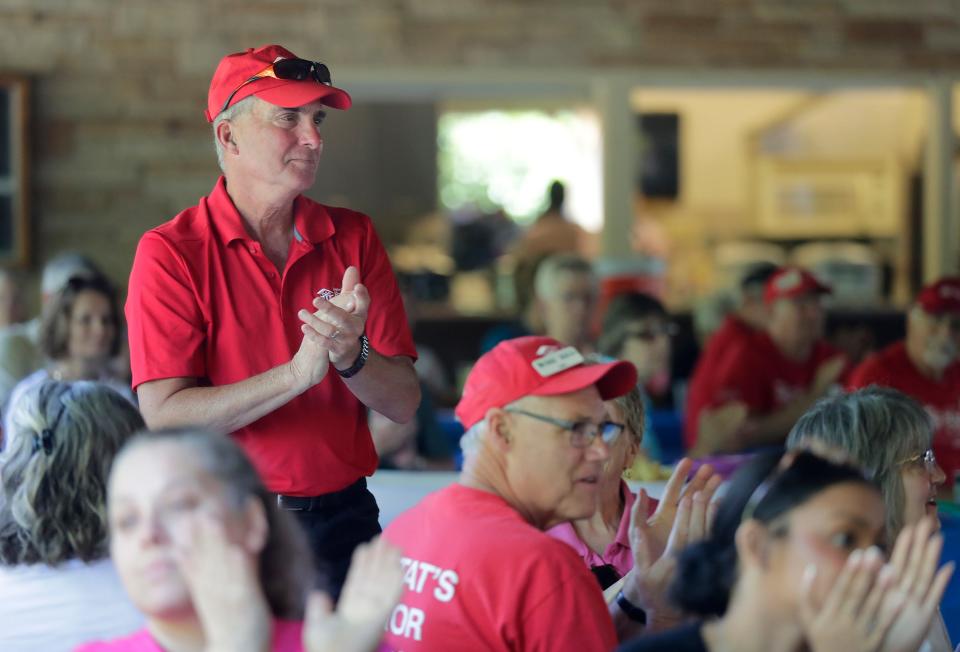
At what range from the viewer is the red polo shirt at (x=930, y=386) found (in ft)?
15.5

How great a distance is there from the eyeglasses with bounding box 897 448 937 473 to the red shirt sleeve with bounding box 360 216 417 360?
973mm

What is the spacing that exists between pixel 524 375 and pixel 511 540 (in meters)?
0.32

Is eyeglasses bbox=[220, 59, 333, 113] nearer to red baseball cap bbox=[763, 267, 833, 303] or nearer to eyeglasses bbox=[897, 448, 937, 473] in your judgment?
eyeglasses bbox=[897, 448, 937, 473]

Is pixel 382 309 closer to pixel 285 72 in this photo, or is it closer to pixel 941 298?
pixel 285 72

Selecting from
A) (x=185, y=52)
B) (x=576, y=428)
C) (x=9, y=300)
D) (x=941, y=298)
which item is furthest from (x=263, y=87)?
(x=185, y=52)

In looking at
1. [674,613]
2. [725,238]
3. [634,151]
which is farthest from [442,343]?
[674,613]

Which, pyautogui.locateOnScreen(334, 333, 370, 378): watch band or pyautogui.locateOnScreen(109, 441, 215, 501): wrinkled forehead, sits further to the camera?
pyautogui.locateOnScreen(334, 333, 370, 378): watch band

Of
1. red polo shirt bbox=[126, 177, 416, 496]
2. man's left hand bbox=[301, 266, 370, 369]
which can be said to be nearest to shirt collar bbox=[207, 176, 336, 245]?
red polo shirt bbox=[126, 177, 416, 496]

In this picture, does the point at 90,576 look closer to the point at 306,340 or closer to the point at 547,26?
the point at 306,340

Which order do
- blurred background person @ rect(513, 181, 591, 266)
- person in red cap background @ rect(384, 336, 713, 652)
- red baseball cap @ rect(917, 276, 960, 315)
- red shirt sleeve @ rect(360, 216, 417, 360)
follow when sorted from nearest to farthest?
person in red cap background @ rect(384, 336, 713, 652) → red shirt sleeve @ rect(360, 216, 417, 360) → red baseball cap @ rect(917, 276, 960, 315) → blurred background person @ rect(513, 181, 591, 266)

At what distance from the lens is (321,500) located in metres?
2.57

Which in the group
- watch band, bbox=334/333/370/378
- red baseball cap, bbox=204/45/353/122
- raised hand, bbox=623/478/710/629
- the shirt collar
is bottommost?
raised hand, bbox=623/478/710/629

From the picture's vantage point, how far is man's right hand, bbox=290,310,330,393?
92.3 inches

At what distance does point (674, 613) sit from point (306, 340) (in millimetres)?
775
